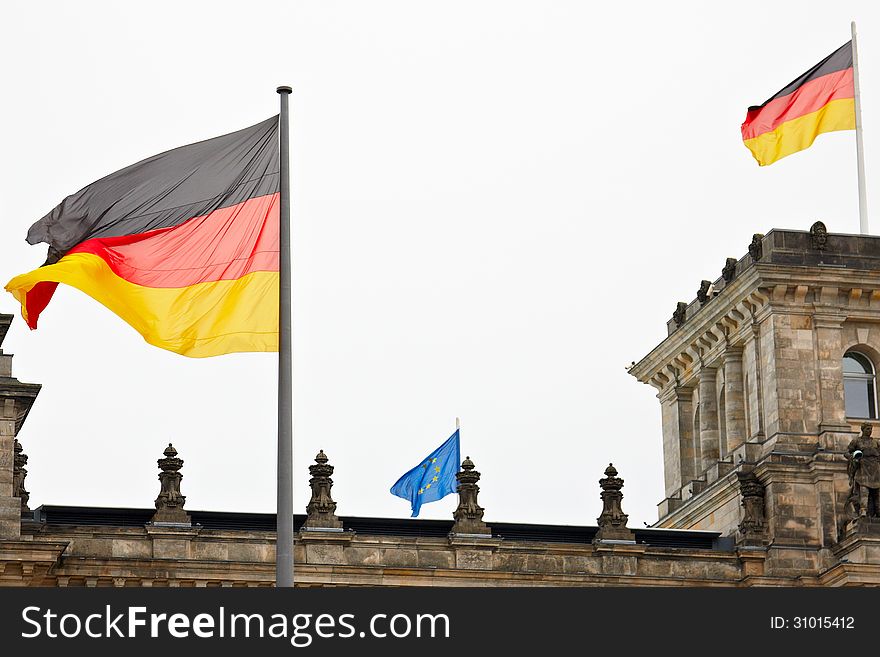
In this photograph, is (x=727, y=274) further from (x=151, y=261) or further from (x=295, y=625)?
(x=295, y=625)

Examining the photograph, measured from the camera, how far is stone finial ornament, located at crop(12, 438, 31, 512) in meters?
48.5

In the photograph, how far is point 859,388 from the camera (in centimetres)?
5616

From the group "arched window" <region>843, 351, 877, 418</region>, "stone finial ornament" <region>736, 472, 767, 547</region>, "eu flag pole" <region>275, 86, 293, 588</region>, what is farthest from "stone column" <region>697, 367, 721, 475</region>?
"eu flag pole" <region>275, 86, 293, 588</region>

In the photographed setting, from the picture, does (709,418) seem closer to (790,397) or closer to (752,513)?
(790,397)

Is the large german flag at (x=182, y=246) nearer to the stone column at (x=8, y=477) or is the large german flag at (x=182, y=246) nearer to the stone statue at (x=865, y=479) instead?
the stone column at (x=8, y=477)

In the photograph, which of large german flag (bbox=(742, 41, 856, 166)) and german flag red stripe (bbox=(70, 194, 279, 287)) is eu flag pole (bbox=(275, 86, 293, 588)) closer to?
german flag red stripe (bbox=(70, 194, 279, 287))

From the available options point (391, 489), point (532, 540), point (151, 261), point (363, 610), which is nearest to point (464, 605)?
point (363, 610)

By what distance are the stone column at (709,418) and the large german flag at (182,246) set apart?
97.8 ft

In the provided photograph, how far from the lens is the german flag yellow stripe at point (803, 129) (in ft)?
181

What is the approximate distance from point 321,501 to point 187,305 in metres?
21.3

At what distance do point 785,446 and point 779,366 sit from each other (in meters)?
1.97

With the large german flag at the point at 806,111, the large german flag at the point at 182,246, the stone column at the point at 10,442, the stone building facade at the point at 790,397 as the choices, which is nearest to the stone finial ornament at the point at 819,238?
the stone building facade at the point at 790,397

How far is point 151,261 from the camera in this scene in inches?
1219

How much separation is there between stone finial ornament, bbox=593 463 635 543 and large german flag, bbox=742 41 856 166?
28.6 feet
